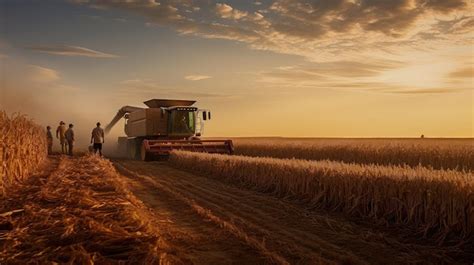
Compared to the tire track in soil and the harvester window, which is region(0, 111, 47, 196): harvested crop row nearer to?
the tire track in soil

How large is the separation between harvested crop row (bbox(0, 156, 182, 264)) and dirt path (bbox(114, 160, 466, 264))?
757 millimetres

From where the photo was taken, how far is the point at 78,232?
613cm

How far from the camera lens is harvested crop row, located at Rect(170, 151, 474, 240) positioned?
6.98 m

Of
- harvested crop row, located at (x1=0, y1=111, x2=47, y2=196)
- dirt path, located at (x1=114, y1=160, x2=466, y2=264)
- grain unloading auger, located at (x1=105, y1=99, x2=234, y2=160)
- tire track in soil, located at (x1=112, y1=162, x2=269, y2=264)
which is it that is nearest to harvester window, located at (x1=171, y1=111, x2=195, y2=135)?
grain unloading auger, located at (x1=105, y1=99, x2=234, y2=160)

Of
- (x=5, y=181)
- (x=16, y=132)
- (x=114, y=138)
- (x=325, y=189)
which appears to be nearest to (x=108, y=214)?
(x=325, y=189)

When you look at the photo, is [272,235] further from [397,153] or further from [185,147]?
[185,147]

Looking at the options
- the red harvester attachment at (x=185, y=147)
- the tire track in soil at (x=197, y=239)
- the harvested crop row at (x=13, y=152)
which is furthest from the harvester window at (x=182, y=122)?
the tire track in soil at (x=197, y=239)

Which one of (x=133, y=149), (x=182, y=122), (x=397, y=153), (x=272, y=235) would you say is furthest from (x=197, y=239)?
A: (x=133, y=149)

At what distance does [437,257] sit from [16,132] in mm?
12544

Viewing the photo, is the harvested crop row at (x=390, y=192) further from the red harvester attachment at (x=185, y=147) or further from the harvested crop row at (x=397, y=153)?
the red harvester attachment at (x=185, y=147)

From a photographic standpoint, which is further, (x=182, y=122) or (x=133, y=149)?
(x=133, y=149)

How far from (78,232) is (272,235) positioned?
295 cm

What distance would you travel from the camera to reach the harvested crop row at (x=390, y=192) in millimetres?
6977

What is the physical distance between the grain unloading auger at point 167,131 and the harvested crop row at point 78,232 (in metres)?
16.8
